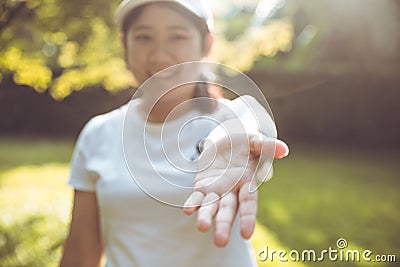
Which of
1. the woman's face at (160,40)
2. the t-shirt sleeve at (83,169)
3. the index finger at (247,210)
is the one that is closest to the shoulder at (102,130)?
the t-shirt sleeve at (83,169)

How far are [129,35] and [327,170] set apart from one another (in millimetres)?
4802

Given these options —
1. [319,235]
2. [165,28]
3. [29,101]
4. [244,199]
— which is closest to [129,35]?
[165,28]

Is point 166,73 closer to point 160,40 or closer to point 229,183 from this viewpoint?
point 160,40

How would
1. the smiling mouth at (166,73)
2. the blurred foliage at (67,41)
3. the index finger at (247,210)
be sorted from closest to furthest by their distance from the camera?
the index finger at (247,210)
the smiling mouth at (166,73)
the blurred foliage at (67,41)

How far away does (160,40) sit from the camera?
35.0 inches

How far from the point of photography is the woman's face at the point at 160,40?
0.88m

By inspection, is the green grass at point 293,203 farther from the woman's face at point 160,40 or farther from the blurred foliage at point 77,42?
the woman's face at point 160,40

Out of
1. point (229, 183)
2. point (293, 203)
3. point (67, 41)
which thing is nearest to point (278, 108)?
point (293, 203)

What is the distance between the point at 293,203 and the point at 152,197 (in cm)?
336

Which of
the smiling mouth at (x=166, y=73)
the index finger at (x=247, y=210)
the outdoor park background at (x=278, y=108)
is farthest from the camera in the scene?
the outdoor park background at (x=278, y=108)

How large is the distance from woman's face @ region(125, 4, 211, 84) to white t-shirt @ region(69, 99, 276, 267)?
0.08 meters

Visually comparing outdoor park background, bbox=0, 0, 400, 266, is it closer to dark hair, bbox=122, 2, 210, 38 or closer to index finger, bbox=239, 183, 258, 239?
dark hair, bbox=122, 2, 210, 38

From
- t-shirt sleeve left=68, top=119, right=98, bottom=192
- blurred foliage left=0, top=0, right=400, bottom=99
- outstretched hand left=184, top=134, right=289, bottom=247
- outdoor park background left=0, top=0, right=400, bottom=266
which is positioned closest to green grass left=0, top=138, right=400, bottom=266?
outdoor park background left=0, top=0, right=400, bottom=266

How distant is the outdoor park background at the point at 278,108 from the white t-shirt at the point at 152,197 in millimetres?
1497
